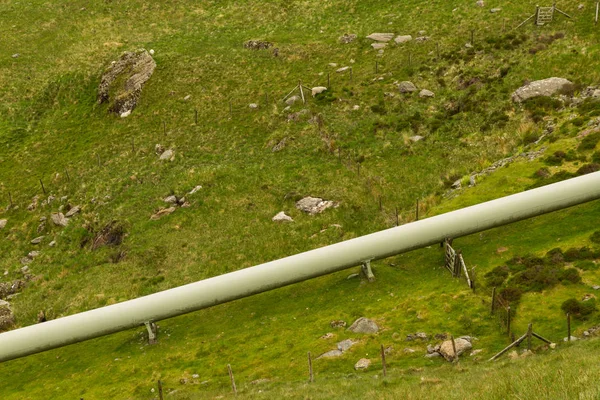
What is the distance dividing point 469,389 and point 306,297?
68.8 feet

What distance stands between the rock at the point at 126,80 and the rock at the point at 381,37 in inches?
1374

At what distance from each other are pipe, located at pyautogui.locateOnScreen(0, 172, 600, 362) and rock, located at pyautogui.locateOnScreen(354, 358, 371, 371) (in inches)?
351

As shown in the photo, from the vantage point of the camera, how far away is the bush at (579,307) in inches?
1257

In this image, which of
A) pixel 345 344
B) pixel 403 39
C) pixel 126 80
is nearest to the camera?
pixel 345 344

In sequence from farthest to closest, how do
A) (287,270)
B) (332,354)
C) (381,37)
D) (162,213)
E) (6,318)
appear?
(381,37)
(162,213)
(6,318)
(287,270)
(332,354)

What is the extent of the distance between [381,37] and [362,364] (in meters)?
60.1

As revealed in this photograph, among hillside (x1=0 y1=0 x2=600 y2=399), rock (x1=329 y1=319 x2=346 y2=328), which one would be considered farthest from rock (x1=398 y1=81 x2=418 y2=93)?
rock (x1=329 y1=319 x2=346 y2=328)

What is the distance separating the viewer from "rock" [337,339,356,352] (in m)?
35.2

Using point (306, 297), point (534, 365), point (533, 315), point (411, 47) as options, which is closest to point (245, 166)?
point (306, 297)

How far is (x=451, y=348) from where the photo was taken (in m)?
31.6

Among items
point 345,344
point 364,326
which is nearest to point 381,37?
point 364,326

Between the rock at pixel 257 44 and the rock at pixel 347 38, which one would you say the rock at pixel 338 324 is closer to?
the rock at pixel 347 38

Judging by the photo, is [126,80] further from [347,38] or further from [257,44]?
[347,38]

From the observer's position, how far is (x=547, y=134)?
54500 millimetres
